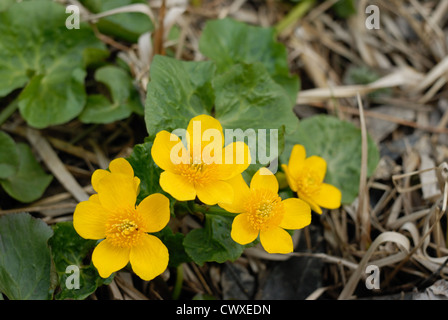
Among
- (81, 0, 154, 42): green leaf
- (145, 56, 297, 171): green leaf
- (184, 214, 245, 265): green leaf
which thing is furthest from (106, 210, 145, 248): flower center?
(81, 0, 154, 42): green leaf

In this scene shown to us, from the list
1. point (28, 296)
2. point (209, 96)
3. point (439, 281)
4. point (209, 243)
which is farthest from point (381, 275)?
point (28, 296)

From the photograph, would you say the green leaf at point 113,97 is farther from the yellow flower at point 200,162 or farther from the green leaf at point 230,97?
the yellow flower at point 200,162

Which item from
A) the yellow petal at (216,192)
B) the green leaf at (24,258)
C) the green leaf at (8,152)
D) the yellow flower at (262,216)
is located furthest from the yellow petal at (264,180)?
the green leaf at (8,152)

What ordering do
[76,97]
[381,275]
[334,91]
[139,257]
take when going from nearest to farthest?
[139,257] < [381,275] < [76,97] < [334,91]

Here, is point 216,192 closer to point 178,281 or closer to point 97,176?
point 97,176
